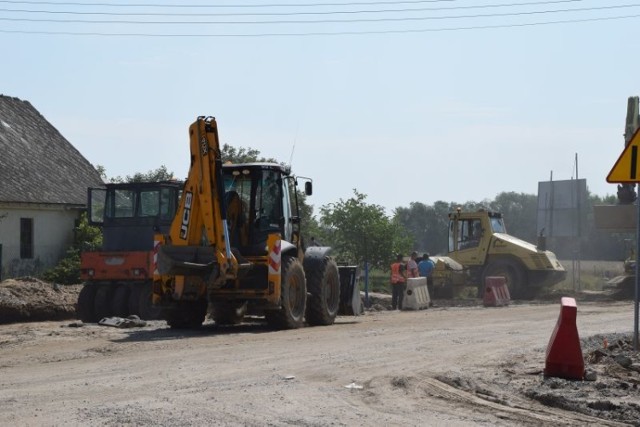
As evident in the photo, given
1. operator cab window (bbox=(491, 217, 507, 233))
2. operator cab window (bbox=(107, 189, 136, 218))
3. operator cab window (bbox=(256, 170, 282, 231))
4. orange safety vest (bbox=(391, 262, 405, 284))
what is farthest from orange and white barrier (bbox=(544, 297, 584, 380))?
operator cab window (bbox=(491, 217, 507, 233))

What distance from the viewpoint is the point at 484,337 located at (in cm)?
1777

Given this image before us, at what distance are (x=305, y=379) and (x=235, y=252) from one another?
23.8 feet

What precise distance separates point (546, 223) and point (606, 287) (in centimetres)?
1311

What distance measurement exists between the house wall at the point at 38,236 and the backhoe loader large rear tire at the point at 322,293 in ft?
52.7

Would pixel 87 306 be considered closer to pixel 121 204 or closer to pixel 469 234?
pixel 121 204

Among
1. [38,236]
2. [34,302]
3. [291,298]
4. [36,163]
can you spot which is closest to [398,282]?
[34,302]

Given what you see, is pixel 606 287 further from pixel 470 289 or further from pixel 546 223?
pixel 546 223

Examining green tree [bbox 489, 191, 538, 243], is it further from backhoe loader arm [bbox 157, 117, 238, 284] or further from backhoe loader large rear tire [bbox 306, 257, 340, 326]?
backhoe loader arm [bbox 157, 117, 238, 284]

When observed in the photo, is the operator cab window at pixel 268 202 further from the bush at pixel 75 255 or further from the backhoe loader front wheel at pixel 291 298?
the bush at pixel 75 255

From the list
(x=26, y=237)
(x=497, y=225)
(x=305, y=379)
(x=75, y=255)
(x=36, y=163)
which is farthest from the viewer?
(x=36, y=163)

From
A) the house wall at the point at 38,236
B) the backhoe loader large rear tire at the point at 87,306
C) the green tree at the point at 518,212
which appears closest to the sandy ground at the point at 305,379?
the backhoe loader large rear tire at the point at 87,306

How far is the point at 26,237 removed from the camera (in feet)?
118

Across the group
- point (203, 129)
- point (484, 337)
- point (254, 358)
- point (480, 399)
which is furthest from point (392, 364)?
point (203, 129)

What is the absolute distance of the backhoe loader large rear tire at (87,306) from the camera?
1004 inches
